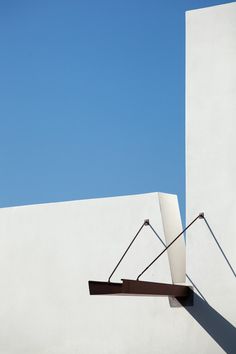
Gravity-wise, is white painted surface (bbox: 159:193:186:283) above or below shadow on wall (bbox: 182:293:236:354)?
above

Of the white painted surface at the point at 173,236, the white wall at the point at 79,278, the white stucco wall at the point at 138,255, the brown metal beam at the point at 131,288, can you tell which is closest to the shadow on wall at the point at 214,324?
the white stucco wall at the point at 138,255

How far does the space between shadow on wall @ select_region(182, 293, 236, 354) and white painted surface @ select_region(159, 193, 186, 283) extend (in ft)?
Answer: 2.05

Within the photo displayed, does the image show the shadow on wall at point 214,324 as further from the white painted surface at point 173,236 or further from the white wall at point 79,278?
the white painted surface at point 173,236

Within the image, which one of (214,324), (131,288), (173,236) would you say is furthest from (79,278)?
(131,288)

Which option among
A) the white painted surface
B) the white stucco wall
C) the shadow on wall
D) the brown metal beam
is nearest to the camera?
the brown metal beam

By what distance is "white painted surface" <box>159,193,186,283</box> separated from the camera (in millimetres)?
11383

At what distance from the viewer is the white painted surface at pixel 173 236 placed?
37.3 feet

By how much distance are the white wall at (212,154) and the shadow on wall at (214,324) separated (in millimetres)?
28

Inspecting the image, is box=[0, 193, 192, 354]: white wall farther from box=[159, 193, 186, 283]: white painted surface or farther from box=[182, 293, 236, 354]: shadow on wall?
box=[182, 293, 236, 354]: shadow on wall

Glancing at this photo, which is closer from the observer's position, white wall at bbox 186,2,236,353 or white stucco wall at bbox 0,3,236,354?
white wall at bbox 186,2,236,353

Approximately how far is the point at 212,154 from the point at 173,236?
145 cm

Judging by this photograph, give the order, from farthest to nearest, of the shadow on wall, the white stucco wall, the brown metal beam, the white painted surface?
the white painted surface, the white stucco wall, the shadow on wall, the brown metal beam

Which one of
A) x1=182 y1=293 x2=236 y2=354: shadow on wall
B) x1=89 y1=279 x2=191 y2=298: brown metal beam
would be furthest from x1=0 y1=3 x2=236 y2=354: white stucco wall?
x1=89 y1=279 x2=191 y2=298: brown metal beam

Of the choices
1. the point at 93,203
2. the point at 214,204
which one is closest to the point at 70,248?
the point at 93,203
